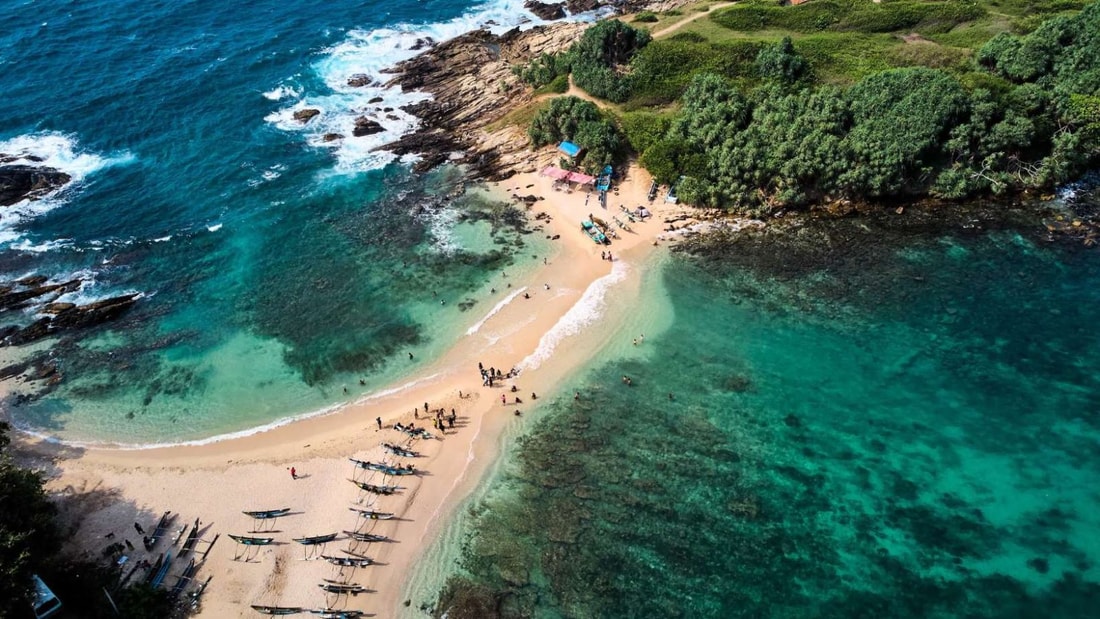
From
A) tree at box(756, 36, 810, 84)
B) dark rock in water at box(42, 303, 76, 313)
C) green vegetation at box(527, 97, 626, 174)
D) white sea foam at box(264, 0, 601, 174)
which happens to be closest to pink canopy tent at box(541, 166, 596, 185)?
green vegetation at box(527, 97, 626, 174)

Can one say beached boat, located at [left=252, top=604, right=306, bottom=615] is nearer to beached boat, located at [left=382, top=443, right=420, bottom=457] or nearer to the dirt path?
beached boat, located at [left=382, top=443, right=420, bottom=457]

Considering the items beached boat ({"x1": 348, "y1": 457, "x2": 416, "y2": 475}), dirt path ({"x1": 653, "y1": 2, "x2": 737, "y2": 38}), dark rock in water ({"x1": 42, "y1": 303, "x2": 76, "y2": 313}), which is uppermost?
dirt path ({"x1": 653, "y1": 2, "x2": 737, "y2": 38})

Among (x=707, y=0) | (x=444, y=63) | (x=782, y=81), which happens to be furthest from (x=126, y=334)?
(x=707, y=0)

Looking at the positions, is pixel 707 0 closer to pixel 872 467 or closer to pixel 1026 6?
pixel 1026 6

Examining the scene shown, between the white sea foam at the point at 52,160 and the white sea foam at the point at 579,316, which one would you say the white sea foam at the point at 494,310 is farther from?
the white sea foam at the point at 52,160

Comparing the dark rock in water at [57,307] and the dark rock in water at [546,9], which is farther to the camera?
the dark rock in water at [546,9]

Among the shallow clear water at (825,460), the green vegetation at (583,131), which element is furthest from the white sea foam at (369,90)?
the shallow clear water at (825,460)

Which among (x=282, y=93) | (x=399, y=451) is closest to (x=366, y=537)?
(x=399, y=451)

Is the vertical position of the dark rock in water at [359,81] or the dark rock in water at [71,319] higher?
the dark rock in water at [359,81]
